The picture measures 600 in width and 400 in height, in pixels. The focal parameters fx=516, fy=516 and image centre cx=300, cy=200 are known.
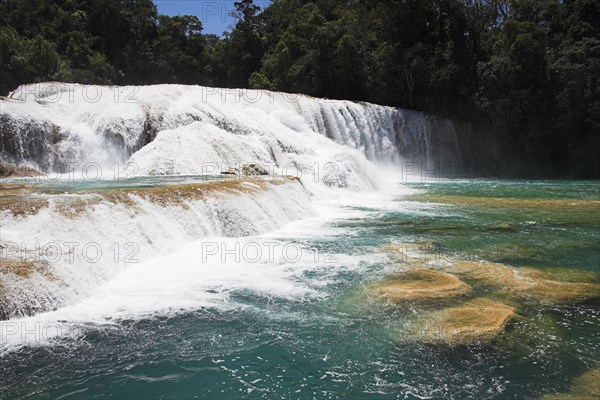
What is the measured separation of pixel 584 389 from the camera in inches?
158

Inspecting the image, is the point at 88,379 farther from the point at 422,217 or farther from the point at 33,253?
the point at 422,217

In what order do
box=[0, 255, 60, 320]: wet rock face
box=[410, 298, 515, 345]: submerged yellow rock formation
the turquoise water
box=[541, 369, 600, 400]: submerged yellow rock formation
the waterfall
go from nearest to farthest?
1. box=[541, 369, 600, 400]: submerged yellow rock formation
2. the turquoise water
3. box=[410, 298, 515, 345]: submerged yellow rock formation
4. box=[0, 255, 60, 320]: wet rock face
5. the waterfall

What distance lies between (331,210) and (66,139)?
823 centimetres

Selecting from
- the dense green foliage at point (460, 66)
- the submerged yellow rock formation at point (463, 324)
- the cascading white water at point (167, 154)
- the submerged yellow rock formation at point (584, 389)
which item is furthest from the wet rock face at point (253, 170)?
the dense green foliage at point (460, 66)

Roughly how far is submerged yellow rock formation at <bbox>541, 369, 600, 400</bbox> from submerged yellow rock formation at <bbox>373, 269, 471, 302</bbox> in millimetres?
1957

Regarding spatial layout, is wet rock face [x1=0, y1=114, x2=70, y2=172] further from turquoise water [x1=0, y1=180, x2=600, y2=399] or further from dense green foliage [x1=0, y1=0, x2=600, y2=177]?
dense green foliage [x1=0, y1=0, x2=600, y2=177]

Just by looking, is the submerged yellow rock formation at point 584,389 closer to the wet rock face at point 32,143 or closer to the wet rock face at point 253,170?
the wet rock face at point 253,170

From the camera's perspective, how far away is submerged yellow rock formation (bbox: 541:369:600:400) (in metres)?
3.90

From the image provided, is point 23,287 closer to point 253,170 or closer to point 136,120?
point 253,170

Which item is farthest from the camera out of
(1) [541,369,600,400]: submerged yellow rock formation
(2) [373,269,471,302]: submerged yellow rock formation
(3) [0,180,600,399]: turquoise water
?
(2) [373,269,471,302]: submerged yellow rock formation

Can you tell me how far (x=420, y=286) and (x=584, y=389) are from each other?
2508 mm

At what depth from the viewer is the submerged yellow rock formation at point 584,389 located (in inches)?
154

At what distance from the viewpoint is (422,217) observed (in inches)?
467

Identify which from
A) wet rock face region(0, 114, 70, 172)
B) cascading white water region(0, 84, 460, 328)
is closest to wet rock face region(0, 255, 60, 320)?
cascading white water region(0, 84, 460, 328)
